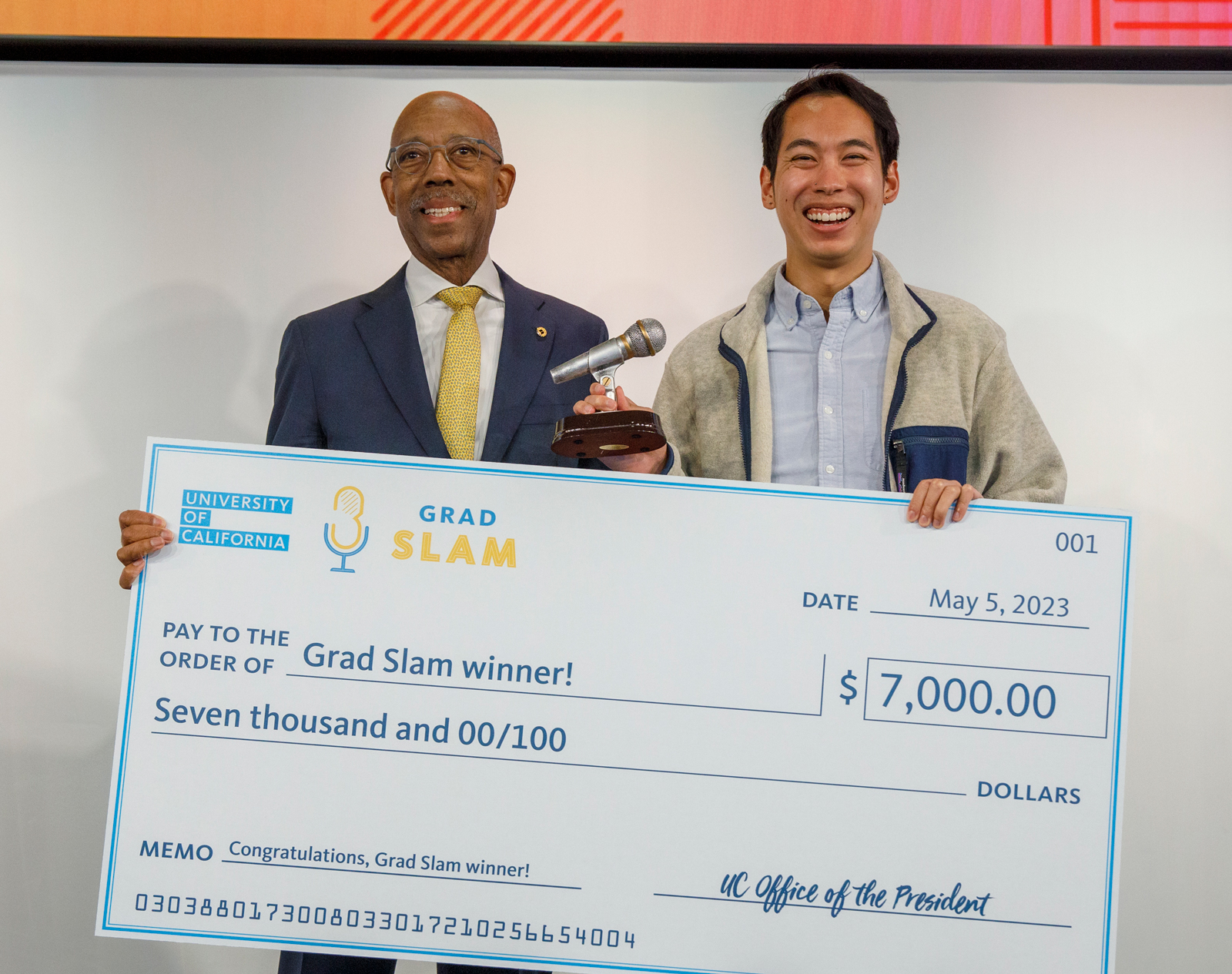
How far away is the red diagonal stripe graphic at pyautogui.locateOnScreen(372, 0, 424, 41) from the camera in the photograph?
2627 millimetres

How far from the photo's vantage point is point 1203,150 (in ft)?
8.57

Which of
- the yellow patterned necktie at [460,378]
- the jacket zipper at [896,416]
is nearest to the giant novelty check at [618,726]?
the jacket zipper at [896,416]

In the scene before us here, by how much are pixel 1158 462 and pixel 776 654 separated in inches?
58.6

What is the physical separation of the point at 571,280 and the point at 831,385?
3.21ft

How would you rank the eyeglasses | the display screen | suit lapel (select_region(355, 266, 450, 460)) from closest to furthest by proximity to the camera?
suit lapel (select_region(355, 266, 450, 460)), the eyeglasses, the display screen

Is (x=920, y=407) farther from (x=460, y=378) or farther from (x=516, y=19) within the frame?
(x=516, y=19)

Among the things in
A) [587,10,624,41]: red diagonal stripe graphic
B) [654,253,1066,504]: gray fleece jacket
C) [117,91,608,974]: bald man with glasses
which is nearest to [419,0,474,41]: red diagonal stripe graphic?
[587,10,624,41]: red diagonal stripe graphic

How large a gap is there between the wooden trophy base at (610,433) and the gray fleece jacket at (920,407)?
258 millimetres

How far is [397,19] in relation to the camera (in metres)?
2.63

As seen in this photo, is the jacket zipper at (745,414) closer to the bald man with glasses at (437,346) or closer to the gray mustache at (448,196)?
the bald man with glasses at (437,346)

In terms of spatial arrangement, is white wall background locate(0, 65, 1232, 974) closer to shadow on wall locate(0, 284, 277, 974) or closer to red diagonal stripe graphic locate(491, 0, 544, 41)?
shadow on wall locate(0, 284, 277, 974)

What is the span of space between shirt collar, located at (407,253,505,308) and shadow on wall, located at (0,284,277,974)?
76 centimetres

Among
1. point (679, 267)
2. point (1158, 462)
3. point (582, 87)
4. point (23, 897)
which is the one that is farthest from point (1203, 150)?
point (23, 897)

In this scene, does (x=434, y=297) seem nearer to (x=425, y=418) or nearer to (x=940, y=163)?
(x=425, y=418)
